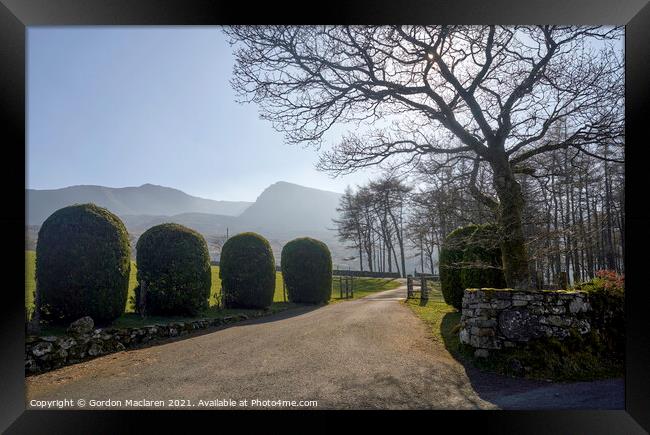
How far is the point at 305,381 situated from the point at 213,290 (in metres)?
5.43

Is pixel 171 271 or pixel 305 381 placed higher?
pixel 171 271

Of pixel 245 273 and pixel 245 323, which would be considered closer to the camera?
pixel 245 323

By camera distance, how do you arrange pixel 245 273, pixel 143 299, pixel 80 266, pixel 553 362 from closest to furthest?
1. pixel 553 362
2. pixel 80 266
3. pixel 143 299
4. pixel 245 273

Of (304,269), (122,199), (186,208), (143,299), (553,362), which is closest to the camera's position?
(553,362)

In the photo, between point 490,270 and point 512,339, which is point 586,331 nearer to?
point 512,339

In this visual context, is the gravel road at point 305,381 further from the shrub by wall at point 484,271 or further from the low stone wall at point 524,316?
the shrub by wall at point 484,271

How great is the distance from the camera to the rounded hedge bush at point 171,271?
5828mm

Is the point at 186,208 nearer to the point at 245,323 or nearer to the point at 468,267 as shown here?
the point at 245,323

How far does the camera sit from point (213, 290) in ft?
27.9

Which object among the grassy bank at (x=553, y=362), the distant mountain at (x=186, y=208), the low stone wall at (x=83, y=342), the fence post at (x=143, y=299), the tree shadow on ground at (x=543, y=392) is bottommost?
the tree shadow on ground at (x=543, y=392)

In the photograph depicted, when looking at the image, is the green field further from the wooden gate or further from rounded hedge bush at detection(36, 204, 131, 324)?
the wooden gate
